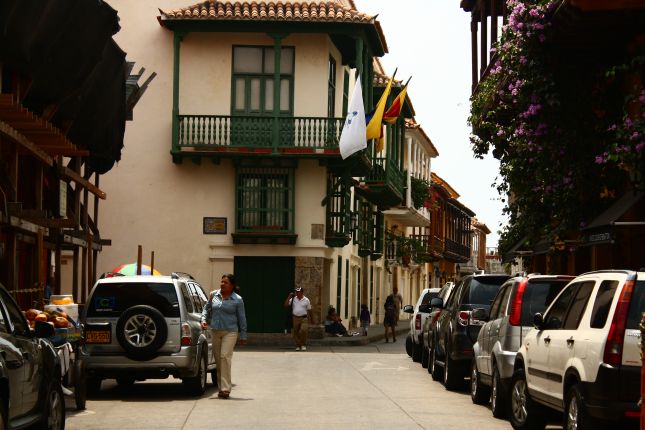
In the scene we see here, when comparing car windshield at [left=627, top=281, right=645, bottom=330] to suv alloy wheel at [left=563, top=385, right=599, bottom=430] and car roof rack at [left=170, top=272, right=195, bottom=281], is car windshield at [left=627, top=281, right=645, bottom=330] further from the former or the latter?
car roof rack at [left=170, top=272, right=195, bottom=281]

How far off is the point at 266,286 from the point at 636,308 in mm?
27335

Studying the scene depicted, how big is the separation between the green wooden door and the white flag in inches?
187

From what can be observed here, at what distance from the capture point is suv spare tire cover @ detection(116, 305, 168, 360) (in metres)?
17.9

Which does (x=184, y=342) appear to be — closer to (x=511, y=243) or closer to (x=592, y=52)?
(x=592, y=52)

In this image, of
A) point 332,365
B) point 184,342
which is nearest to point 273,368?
point 332,365

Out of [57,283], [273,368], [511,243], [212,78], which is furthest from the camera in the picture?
[212,78]

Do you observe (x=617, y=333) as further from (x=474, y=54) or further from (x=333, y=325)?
(x=333, y=325)

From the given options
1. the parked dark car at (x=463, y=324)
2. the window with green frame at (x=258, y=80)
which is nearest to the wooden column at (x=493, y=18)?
the window with green frame at (x=258, y=80)

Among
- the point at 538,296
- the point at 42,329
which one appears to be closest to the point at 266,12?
the point at 538,296

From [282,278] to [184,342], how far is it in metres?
19.8

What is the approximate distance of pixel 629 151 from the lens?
17.8 meters

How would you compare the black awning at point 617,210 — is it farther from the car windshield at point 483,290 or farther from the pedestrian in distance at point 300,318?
the pedestrian in distance at point 300,318

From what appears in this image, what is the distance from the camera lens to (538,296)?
1576 cm

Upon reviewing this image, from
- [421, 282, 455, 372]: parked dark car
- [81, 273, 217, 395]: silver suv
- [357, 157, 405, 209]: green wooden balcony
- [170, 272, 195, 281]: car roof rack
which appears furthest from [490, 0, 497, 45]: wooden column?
[81, 273, 217, 395]: silver suv
